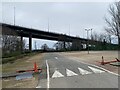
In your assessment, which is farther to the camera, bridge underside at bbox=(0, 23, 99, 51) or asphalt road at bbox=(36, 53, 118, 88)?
bridge underside at bbox=(0, 23, 99, 51)

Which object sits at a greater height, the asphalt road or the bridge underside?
the bridge underside

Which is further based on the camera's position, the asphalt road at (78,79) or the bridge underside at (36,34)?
the bridge underside at (36,34)

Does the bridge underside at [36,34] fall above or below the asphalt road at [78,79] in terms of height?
above

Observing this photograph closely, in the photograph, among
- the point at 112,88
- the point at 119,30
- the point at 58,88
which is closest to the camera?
the point at 112,88

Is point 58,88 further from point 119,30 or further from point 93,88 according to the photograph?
point 119,30

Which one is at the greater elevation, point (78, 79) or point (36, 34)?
point (36, 34)

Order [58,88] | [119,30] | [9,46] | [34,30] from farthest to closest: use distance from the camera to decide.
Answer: [34,30] < [9,46] < [119,30] < [58,88]

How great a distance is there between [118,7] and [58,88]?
218 ft

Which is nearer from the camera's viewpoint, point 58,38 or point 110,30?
point 110,30

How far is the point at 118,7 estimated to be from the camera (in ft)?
248

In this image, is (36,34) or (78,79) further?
(36,34)

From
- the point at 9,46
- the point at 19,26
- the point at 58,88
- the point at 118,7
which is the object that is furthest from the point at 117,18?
the point at 58,88

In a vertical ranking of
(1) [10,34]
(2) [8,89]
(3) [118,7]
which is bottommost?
(2) [8,89]

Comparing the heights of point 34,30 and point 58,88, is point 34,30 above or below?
above
